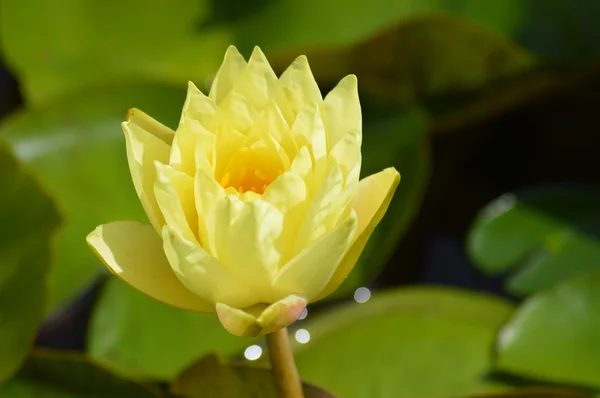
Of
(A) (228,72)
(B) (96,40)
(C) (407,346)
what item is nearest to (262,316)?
(A) (228,72)

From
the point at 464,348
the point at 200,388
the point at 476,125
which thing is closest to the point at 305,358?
the point at 464,348

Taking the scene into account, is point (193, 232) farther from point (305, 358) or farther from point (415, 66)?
point (415, 66)

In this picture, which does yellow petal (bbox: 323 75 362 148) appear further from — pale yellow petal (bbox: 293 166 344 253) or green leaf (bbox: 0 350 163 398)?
green leaf (bbox: 0 350 163 398)

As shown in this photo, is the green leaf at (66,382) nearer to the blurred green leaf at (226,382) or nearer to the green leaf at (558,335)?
the blurred green leaf at (226,382)

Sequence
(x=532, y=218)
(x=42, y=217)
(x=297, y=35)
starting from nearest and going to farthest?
(x=42, y=217) < (x=532, y=218) < (x=297, y=35)

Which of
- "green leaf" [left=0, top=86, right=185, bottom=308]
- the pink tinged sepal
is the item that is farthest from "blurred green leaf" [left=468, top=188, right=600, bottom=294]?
the pink tinged sepal

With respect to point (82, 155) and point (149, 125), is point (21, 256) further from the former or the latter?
point (149, 125)
